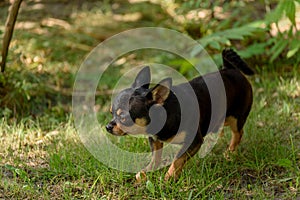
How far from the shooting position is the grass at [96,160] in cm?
400

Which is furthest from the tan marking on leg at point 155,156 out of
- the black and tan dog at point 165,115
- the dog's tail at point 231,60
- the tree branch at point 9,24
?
the tree branch at point 9,24

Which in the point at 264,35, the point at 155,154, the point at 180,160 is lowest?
the point at 264,35

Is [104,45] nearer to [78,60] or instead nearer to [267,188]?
[78,60]

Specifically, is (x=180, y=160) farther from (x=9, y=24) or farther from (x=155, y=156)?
(x=9, y=24)

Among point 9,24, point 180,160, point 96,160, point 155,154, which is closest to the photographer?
point 180,160

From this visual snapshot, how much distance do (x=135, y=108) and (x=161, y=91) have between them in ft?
0.83

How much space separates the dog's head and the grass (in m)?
0.45

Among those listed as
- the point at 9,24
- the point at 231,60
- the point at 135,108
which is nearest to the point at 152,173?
the point at 135,108

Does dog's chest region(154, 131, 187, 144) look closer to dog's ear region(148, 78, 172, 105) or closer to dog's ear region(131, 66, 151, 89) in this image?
dog's ear region(148, 78, 172, 105)

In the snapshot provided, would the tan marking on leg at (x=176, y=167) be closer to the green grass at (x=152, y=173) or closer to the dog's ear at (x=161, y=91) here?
the green grass at (x=152, y=173)

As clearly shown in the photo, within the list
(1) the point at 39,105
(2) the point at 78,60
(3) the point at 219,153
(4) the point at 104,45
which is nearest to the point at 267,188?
(3) the point at 219,153

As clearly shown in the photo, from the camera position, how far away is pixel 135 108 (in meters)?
3.95

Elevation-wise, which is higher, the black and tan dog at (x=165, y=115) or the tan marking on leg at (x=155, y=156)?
the black and tan dog at (x=165, y=115)

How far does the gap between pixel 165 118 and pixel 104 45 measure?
15.3 ft
